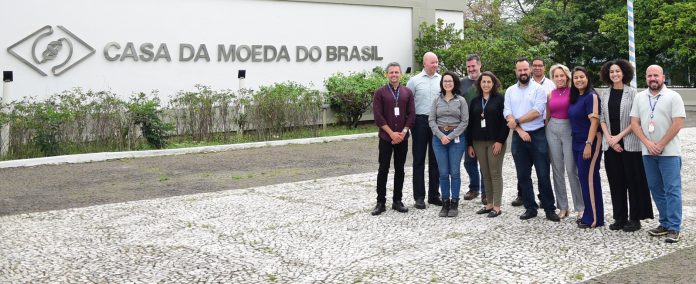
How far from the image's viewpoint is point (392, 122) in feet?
26.9

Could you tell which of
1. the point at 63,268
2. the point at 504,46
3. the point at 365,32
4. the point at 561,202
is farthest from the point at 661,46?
the point at 63,268

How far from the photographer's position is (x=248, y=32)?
1936cm

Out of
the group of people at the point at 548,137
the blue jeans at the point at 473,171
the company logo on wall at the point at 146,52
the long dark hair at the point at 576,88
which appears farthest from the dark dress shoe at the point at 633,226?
the company logo on wall at the point at 146,52

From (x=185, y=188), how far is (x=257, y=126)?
6.25 meters

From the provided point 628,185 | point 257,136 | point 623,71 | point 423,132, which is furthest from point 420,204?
point 257,136

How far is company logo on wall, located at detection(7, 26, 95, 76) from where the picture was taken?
52.5 ft

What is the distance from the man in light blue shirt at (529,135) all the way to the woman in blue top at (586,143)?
1.27 feet

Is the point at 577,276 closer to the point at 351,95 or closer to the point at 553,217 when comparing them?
Result: the point at 553,217

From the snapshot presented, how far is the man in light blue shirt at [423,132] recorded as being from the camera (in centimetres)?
847

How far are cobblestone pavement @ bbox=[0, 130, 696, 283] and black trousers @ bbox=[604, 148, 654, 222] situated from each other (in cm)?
24

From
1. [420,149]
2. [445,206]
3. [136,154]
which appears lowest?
[445,206]

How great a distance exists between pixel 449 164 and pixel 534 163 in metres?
0.97

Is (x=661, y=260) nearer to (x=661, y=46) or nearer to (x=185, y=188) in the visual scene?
(x=185, y=188)

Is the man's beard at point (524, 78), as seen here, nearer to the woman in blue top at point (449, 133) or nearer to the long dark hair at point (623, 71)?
the woman in blue top at point (449, 133)
